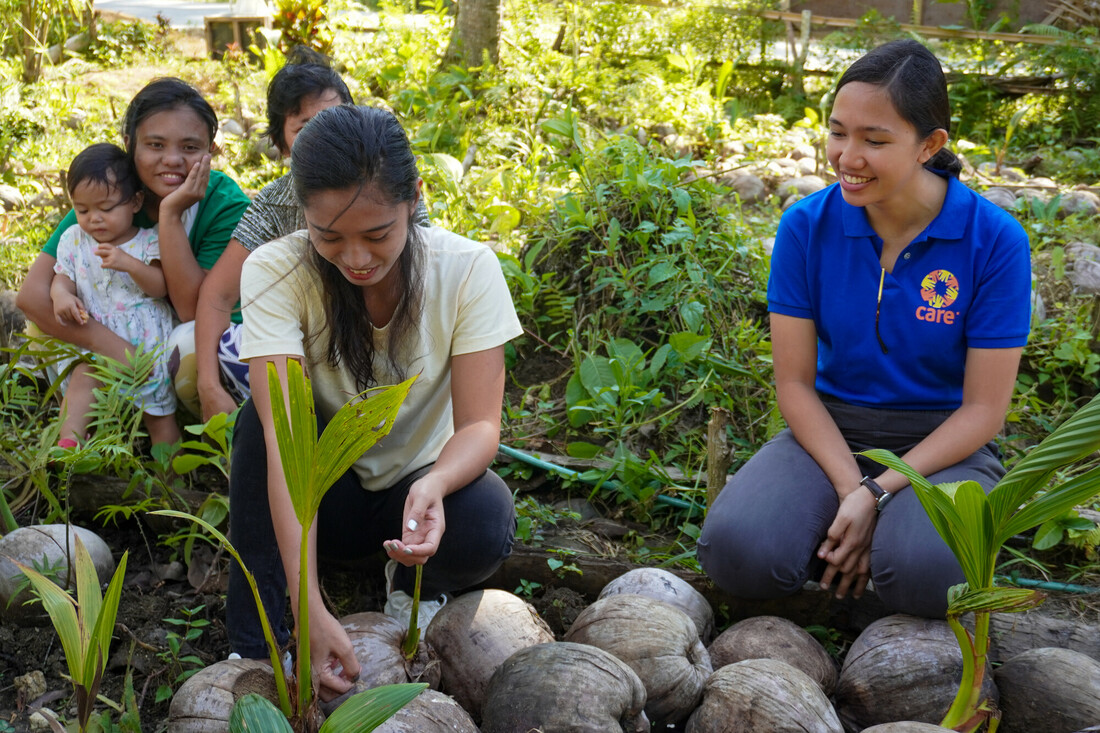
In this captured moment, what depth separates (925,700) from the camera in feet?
5.82

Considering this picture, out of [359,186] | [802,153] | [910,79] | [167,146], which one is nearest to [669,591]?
[359,186]

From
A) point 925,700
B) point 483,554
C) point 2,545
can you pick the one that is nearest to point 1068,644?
point 925,700

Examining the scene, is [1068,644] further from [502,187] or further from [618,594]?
[502,187]

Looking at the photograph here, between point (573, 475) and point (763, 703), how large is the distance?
1181 mm

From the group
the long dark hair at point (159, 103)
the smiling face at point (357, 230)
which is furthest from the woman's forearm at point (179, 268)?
the smiling face at point (357, 230)

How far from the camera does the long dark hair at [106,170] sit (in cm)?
282

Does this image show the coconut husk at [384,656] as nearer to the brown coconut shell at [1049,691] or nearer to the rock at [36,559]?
the rock at [36,559]

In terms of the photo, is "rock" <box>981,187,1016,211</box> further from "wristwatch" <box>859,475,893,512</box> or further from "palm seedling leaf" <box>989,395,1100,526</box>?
"palm seedling leaf" <box>989,395,1100,526</box>

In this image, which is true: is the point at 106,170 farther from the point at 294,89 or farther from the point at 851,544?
the point at 851,544

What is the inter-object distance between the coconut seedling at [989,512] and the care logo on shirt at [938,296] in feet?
2.17

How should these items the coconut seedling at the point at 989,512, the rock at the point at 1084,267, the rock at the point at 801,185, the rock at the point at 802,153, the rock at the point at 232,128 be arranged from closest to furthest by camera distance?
the coconut seedling at the point at 989,512
the rock at the point at 1084,267
the rock at the point at 801,185
the rock at the point at 802,153
the rock at the point at 232,128

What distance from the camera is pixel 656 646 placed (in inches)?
69.2

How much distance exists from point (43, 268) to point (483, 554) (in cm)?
186

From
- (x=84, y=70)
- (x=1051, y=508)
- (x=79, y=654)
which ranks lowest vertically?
(x=79, y=654)
